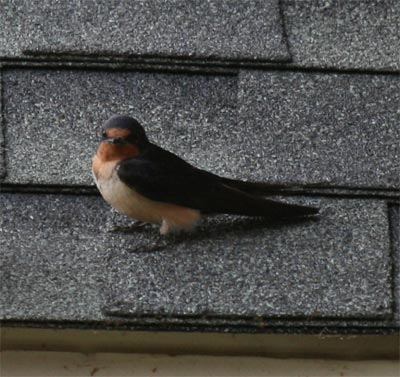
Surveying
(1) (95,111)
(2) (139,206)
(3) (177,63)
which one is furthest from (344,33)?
(2) (139,206)

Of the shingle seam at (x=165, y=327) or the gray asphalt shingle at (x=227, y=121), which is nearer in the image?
the shingle seam at (x=165, y=327)

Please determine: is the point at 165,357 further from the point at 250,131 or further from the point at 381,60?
the point at 381,60

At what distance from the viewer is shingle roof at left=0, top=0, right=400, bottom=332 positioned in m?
3.74

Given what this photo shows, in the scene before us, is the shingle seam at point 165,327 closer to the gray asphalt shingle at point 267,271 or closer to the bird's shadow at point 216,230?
the gray asphalt shingle at point 267,271

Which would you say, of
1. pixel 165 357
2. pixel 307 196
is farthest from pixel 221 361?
pixel 307 196

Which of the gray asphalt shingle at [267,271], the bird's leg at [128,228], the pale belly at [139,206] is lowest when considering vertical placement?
the gray asphalt shingle at [267,271]

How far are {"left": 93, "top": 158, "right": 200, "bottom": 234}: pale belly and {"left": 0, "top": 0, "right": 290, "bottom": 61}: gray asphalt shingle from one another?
447 millimetres

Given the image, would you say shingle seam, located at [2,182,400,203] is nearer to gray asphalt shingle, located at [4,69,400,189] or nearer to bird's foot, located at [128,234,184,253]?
gray asphalt shingle, located at [4,69,400,189]

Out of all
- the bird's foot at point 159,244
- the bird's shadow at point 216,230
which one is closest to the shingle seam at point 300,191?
the bird's shadow at point 216,230

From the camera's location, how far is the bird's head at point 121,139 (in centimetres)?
413

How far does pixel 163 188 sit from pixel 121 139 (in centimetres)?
16

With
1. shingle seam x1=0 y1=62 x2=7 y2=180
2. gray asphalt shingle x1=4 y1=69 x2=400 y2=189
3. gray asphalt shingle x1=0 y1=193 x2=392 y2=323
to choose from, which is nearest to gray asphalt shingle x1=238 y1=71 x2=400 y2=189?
gray asphalt shingle x1=4 y1=69 x2=400 y2=189

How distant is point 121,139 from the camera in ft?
13.6

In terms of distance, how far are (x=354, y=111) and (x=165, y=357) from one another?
92 centimetres
